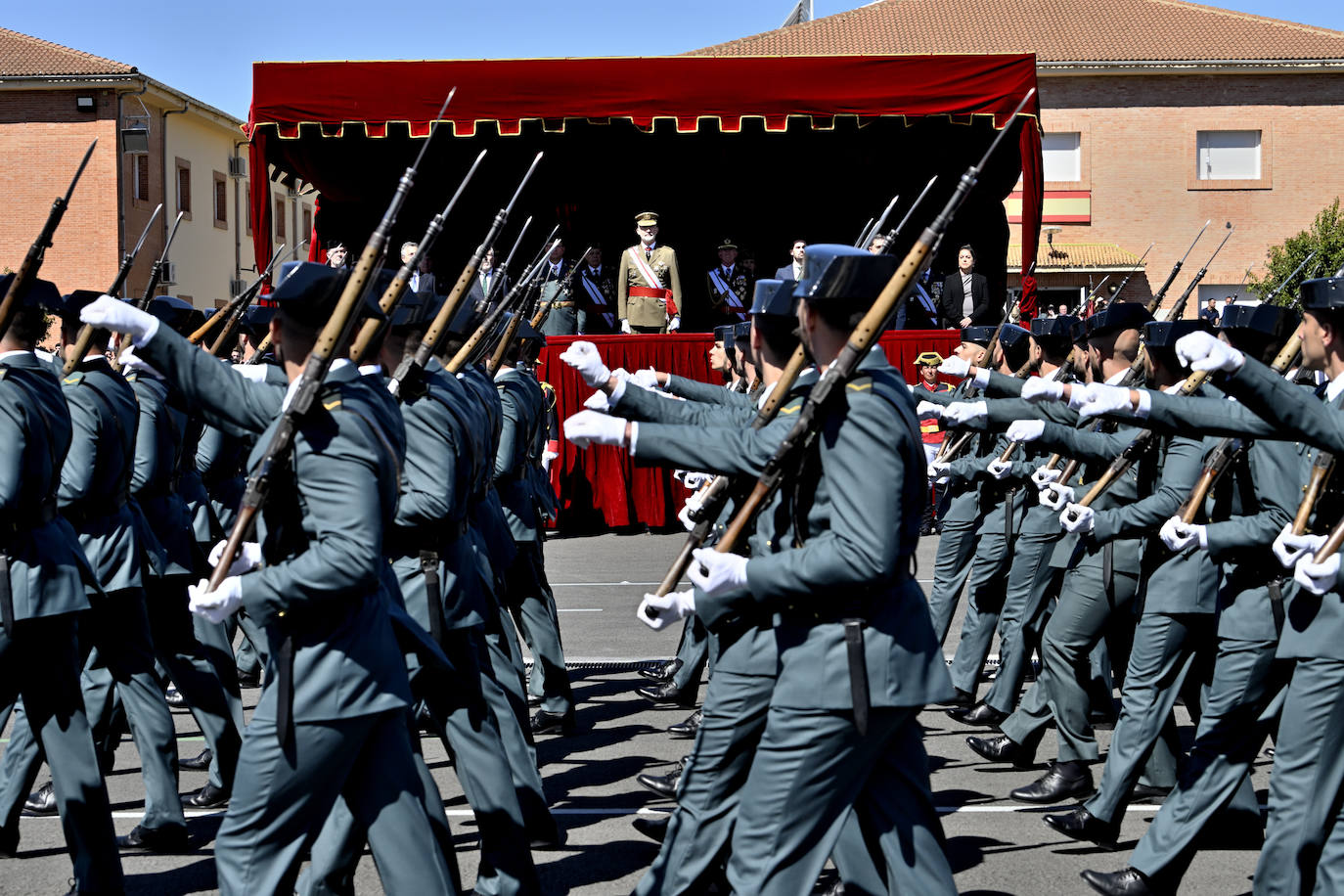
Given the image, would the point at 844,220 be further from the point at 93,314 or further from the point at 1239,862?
the point at 93,314

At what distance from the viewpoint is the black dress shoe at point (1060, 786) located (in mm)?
6734

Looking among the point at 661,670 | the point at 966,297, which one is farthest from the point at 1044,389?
the point at 966,297

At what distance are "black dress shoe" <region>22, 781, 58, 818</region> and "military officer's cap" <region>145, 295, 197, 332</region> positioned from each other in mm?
2322

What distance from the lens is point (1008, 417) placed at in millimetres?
6766

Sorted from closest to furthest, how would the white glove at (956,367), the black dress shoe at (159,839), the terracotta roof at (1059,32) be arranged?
the black dress shoe at (159,839) → the white glove at (956,367) → the terracotta roof at (1059,32)

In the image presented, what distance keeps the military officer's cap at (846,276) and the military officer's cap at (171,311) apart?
15.3 ft

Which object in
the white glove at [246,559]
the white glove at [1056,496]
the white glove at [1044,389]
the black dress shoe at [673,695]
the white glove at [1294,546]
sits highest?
the white glove at [1044,389]

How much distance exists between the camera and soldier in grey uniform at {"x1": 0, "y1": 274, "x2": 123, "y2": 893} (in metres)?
5.15

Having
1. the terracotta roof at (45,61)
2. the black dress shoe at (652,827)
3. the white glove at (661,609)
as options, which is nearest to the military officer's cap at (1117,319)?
the black dress shoe at (652,827)

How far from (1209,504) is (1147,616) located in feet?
1.85

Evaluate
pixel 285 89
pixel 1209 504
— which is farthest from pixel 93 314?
pixel 285 89

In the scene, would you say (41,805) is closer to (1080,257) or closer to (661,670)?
(661,670)

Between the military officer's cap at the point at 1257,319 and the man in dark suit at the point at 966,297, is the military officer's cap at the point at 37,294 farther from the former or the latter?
the man in dark suit at the point at 966,297

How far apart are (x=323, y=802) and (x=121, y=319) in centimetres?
129
